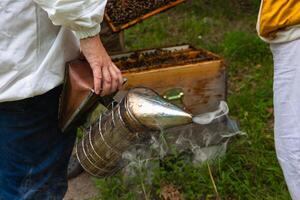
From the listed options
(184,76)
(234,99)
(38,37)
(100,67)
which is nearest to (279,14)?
(100,67)

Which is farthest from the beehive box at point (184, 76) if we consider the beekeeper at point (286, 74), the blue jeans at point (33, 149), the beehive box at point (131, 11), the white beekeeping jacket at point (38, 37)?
the white beekeeping jacket at point (38, 37)

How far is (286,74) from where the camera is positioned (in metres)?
1.99

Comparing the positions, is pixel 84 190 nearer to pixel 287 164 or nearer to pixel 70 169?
pixel 70 169

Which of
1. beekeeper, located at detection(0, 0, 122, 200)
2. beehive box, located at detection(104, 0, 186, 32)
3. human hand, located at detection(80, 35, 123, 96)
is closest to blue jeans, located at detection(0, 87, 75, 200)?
beekeeper, located at detection(0, 0, 122, 200)

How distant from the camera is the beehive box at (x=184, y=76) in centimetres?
312

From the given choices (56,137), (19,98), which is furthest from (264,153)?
(19,98)

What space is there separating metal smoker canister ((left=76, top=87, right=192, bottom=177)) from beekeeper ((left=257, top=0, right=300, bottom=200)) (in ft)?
1.33

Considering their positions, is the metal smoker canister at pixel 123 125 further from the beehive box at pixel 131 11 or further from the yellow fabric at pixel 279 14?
the beehive box at pixel 131 11

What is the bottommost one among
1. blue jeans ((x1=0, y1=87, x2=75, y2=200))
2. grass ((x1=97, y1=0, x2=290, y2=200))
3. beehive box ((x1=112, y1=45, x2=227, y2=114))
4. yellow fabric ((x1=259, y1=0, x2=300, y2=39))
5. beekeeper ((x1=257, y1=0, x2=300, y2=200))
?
grass ((x1=97, y1=0, x2=290, y2=200))

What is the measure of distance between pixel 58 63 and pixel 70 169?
1652mm

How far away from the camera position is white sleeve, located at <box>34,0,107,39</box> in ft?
5.50

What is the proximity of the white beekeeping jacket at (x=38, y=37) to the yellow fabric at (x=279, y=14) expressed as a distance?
611mm

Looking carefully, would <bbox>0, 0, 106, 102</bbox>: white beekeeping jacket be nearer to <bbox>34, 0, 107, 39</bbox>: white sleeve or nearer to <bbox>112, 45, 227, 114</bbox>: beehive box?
<bbox>34, 0, 107, 39</bbox>: white sleeve

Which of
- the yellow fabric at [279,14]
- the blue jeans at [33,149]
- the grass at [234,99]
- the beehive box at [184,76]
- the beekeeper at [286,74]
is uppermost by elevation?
the yellow fabric at [279,14]
